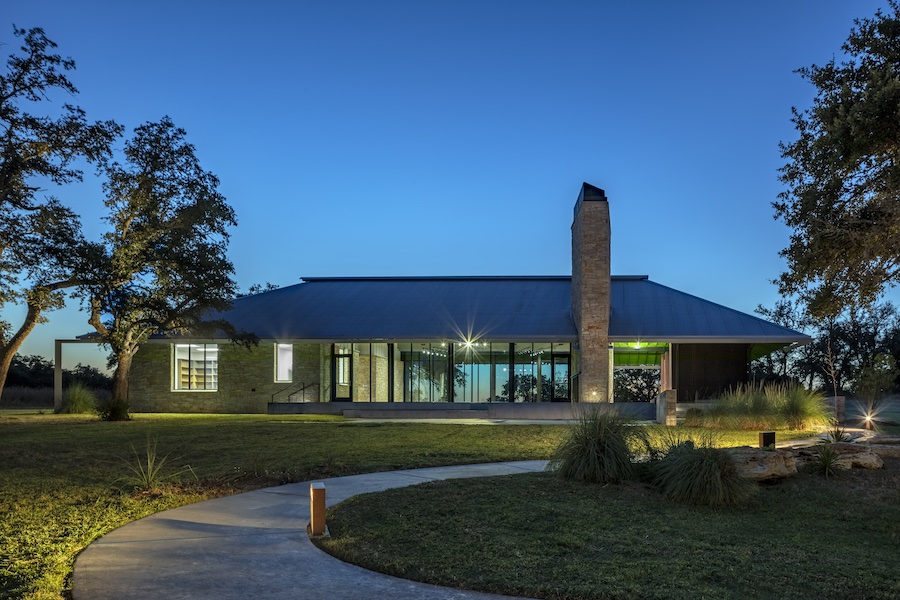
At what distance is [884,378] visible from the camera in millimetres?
23484

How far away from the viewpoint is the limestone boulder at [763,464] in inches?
371

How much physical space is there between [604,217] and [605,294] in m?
2.67

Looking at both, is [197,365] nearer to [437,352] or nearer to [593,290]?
[437,352]

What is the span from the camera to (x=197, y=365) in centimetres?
3117

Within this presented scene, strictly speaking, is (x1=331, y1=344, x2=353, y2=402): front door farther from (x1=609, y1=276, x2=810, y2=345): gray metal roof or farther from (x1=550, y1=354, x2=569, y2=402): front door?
(x1=609, y1=276, x2=810, y2=345): gray metal roof

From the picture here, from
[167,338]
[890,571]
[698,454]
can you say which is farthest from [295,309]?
[890,571]

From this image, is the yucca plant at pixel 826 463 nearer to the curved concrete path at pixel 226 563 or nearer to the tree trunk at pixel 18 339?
the curved concrete path at pixel 226 563

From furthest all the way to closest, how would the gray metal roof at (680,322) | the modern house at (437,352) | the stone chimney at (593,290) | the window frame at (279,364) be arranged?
the window frame at (279,364), the modern house at (437,352), the gray metal roof at (680,322), the stone chimney at (593,290)

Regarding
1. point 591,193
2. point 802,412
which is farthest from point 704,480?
point 591,193

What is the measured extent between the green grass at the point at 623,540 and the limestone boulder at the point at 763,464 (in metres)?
0.21

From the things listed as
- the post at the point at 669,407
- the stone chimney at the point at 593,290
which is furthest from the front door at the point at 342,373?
the post at the point at 669,407

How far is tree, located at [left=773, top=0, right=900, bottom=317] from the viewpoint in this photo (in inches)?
431

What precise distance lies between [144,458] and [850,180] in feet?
41.5

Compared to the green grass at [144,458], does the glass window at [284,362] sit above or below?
above
